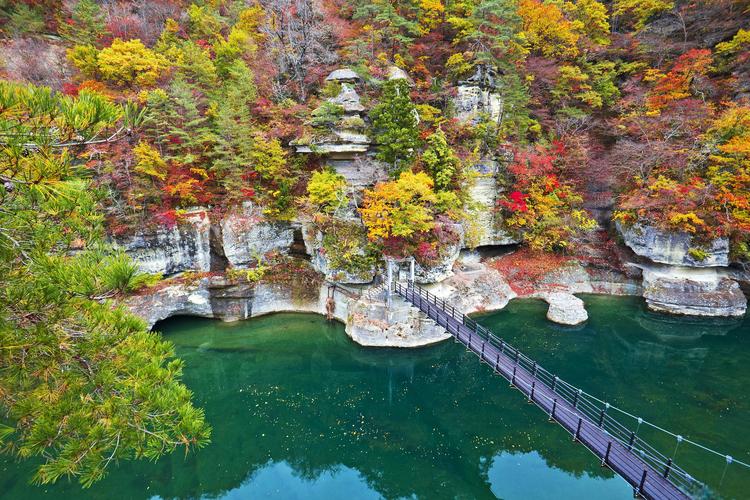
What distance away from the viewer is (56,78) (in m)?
18.0

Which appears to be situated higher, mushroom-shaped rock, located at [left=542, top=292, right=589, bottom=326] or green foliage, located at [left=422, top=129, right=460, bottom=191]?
green foliage, located at [left=422, top=129, right=460, bottom=191]

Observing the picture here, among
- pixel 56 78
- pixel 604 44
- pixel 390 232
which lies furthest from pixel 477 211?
pixel 56 78

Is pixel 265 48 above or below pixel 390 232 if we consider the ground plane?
above

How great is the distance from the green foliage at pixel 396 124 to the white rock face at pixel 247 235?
20.6 ft

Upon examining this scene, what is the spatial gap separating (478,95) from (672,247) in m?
12.4

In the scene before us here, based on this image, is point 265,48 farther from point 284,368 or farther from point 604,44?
point 604,44

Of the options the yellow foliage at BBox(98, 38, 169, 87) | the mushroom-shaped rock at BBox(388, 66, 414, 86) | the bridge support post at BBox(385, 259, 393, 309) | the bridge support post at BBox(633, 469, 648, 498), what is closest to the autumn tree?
the mushroom-shaped rock at BBox(388, 66, 414, 86)

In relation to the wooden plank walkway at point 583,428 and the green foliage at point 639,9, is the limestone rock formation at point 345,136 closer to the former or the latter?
the wooden plank walkway at point 583,428

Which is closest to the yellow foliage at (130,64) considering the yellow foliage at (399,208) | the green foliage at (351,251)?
the green foliage at (351,251)

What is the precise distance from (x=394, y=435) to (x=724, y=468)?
8.65 meters

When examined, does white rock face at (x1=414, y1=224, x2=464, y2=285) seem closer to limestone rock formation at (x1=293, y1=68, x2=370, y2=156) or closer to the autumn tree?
limestone rock formation at (x1=293, y1=68, x2=370, y2=156)

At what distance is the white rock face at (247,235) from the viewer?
16.0m

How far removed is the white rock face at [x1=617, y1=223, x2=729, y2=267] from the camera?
1573 centimetres

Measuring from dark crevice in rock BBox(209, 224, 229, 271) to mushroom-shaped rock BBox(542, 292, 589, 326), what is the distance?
16.3 meters
